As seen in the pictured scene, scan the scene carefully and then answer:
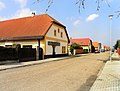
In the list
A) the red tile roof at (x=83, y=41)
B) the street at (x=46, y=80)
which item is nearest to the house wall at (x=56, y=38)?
the street at (x=46, y=80)

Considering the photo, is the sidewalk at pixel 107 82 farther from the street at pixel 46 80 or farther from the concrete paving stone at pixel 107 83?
the street at pixel 46 80

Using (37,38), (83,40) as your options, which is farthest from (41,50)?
(83,40)

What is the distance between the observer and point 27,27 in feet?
111

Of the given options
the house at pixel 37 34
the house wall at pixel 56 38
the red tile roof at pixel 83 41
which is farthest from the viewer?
the red tile roof at pixel 83 41

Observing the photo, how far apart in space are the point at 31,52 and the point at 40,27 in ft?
21.6

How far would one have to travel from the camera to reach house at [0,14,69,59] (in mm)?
30594

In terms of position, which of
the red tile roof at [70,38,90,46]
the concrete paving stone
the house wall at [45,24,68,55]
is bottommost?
the concrete paving stone

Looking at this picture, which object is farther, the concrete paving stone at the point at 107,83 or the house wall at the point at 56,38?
the house wall at the point at 56,38

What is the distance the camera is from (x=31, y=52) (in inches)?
1051

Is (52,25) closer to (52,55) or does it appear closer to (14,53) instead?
(52,55)

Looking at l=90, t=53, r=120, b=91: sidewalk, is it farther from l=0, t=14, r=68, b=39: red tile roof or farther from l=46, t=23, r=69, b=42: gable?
l=46, t=23, r=69, b=42: gable

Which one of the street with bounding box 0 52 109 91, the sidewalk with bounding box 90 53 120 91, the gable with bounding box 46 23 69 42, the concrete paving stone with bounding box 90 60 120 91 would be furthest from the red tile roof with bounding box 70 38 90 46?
the concrete paving stone with bounding box 90 60 120 91

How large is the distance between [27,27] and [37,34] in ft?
13.8

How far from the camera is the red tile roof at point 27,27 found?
31422 mm
